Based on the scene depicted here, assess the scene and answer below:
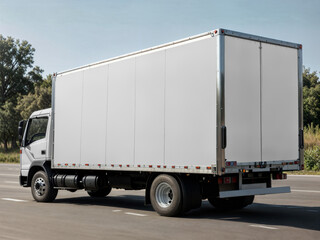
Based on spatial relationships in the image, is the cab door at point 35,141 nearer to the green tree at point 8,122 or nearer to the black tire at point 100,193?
the black tire at point 100,193

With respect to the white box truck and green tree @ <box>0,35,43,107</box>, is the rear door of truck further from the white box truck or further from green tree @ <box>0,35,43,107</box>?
green tree @ <box>0,35,43,107</box>

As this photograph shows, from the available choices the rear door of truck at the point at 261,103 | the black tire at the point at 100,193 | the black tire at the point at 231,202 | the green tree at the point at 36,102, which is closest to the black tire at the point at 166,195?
the rear door of truck at the point at 261,103

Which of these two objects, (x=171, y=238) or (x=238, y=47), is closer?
(x=171, y=238)

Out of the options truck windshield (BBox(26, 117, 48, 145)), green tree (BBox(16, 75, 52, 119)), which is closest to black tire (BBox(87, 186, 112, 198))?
truck windshield (BBox(26, 117, 48, 145))

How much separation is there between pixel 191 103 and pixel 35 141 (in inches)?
245

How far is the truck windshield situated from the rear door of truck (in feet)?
21.2

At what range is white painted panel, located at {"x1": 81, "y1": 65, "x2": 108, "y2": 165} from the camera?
12109mm

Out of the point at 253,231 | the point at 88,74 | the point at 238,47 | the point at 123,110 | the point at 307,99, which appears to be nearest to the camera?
the point at 253,231

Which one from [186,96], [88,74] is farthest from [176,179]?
[88,74]

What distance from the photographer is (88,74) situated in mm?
12656

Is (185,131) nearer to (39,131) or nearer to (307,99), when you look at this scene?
(39,131)

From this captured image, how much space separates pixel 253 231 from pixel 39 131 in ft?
26.2

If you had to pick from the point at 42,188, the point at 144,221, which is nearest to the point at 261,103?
the point at 144,221

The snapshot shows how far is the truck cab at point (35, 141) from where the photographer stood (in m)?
13.9
